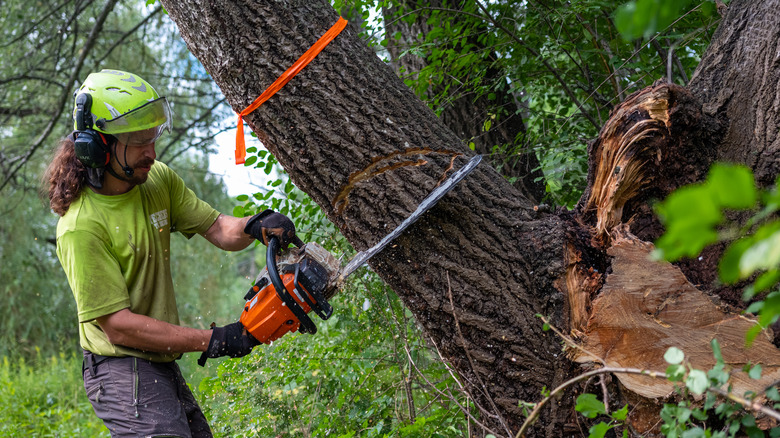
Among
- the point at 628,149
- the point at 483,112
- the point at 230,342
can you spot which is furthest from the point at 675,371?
the point at 483,112

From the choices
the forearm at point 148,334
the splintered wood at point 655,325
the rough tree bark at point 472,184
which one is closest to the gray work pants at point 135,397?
the forearm at point 148,334

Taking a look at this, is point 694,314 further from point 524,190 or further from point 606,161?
point 524,190

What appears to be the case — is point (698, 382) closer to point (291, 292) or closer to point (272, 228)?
point (291, 292)

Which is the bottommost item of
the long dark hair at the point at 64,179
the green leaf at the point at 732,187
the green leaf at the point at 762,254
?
the green leaf at the point at 762,254

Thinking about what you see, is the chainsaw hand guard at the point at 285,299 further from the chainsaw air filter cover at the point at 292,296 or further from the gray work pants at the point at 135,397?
the gray work pants at the point at 135,397

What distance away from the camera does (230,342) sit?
2.50 meters

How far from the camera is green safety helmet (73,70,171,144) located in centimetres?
Answer: 254

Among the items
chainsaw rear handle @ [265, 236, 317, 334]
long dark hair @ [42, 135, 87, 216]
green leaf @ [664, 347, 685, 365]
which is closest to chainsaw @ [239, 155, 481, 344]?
chainsaw rear handle @ [265, 236, 317, 334]

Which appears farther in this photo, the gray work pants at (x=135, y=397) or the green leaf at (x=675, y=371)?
the gray work pants at (x=135, y=397)

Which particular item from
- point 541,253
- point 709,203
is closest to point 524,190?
point 541,253

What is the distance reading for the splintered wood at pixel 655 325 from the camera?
1758 mm

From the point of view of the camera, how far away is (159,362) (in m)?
2.65

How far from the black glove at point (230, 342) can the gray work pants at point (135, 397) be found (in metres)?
0.28

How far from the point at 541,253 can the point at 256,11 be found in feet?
4.43
